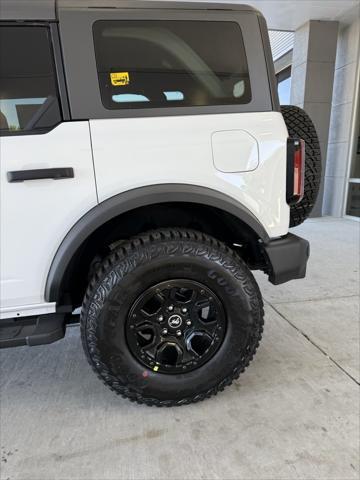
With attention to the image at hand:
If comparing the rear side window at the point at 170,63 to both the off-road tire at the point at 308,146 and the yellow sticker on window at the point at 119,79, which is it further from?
the off-road tire at the point at 308,146

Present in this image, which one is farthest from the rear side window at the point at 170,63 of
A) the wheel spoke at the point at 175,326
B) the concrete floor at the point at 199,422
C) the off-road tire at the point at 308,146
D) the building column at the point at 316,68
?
the building column at the point at 316,68

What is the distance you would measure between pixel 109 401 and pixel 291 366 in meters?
1.15

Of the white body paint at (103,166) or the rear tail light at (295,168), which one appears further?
the rear tail light at (295,168)

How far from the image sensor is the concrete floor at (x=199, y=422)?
4.99 feet

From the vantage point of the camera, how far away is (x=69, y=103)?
1.68 meters

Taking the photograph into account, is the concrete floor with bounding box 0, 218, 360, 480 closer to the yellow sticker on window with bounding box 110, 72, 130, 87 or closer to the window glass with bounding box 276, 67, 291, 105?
the yellow sticker on window with bounding box 110, 72, 130, 87

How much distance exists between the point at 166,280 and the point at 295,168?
37.7 inches

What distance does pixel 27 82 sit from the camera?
166 centimetres

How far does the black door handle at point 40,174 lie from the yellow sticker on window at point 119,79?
1.61 feet

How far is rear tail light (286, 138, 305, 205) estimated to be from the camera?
193cm

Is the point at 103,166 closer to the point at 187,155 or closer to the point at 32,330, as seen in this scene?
the point at 187,155

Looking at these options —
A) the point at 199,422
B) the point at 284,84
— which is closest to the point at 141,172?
the point at 199,422

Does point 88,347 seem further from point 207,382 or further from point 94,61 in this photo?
point 94,61

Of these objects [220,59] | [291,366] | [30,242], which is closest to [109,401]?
[30,242]
